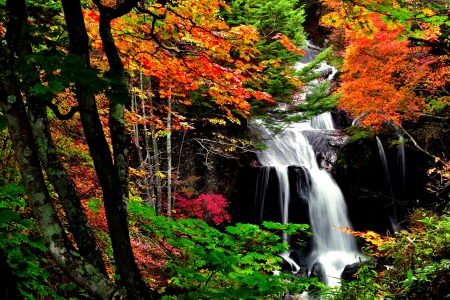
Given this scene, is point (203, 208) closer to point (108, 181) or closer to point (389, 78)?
point (389, 78)

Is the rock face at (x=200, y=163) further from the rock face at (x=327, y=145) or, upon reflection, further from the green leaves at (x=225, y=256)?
the green leaves at (x=225, y=256)

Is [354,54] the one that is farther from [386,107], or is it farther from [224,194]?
[224,194]

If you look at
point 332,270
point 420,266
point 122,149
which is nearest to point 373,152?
point 332,270

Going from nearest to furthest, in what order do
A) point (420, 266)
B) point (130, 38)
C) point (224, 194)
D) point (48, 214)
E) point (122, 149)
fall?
point (48, 214) → point (122, 149) → point (130, 38) → point (420, 266) → point (224, 194)

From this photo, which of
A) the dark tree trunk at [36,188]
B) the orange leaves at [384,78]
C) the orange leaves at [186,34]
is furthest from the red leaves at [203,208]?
the dark tree trunk at [36,188]

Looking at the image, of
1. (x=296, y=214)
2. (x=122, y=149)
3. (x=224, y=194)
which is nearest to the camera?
(x=122, y=149)

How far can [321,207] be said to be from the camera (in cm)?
1382

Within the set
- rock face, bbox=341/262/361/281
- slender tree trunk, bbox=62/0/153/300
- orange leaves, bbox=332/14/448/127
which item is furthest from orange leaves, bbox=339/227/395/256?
orange leaves, bbox=332/14/448/127

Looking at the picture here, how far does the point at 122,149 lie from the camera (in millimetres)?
2234

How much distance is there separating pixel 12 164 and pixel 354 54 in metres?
12.1

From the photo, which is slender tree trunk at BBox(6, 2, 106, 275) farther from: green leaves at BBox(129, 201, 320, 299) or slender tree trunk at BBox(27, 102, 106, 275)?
green leaves at BBox(129, 201, 320, 299)

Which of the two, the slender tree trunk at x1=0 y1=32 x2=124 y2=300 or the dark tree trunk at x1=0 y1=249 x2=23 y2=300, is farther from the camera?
the slender tree trunk at x1=0 y1=32 x2=124 y2=300

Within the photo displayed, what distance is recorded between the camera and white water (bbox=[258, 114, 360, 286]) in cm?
1272

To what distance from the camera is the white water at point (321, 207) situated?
41.7 feet
